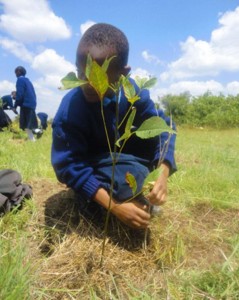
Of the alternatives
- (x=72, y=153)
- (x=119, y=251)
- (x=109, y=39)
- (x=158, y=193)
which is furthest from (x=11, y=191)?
(x=109, y=39)

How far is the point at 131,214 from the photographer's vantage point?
5.01ft

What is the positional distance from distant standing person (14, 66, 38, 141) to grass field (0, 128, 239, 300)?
500 cm

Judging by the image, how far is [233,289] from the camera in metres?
1.29

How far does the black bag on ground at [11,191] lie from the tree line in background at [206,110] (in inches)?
526

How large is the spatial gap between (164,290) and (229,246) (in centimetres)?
54

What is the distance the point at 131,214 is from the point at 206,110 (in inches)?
659

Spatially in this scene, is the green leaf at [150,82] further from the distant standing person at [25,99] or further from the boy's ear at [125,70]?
the distant standing person at [25,99]

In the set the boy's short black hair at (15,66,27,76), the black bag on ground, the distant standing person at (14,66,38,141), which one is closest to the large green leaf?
the black bag on ground

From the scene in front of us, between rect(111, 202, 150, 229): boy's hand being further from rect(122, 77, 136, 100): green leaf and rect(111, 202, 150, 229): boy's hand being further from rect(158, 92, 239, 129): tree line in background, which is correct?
rect(158, 92, 239, 129): tree line in background

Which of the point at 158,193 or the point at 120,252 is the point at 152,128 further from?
the point at 120,252

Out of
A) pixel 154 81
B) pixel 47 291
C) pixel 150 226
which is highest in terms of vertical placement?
pixel 154 81

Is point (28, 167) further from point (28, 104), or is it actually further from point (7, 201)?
point (28, 104)

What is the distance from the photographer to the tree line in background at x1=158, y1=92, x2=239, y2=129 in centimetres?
1528

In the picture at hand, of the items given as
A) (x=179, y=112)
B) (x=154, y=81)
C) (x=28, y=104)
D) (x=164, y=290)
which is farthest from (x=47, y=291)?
(x=179, y=112)
